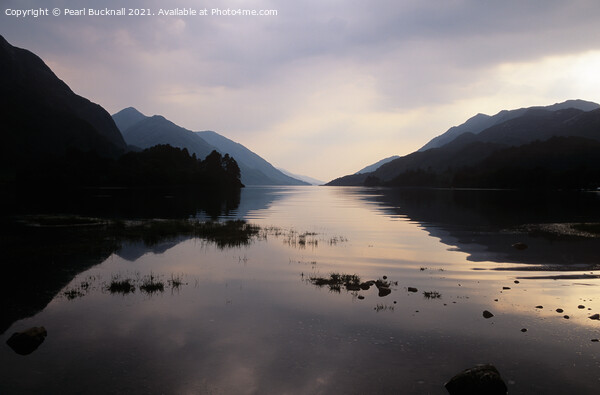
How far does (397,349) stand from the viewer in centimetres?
1688

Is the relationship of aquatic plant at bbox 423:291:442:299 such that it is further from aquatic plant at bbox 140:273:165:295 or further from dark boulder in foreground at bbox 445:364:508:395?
aquatic plant at bbox 140:273:165:295

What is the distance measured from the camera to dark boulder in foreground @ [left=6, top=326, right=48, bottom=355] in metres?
16.4

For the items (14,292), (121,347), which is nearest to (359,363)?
(121,347)

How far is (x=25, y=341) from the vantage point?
16.7 metres

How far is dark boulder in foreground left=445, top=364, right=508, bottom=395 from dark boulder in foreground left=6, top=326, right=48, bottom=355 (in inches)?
721

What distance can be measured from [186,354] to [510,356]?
1474cm

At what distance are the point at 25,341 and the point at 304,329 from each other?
1326cm

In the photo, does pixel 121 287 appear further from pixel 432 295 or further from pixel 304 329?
pixel 432 295

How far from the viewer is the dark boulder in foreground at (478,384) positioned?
13.2 m

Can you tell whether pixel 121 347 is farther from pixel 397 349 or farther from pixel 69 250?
pixel 69 250

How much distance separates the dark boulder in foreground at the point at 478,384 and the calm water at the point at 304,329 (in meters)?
0.62

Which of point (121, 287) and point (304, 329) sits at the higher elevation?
point (121, 287)

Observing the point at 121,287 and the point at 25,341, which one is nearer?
the point at 25,341

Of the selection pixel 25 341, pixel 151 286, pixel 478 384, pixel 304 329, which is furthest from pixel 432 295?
pixel 25 341
